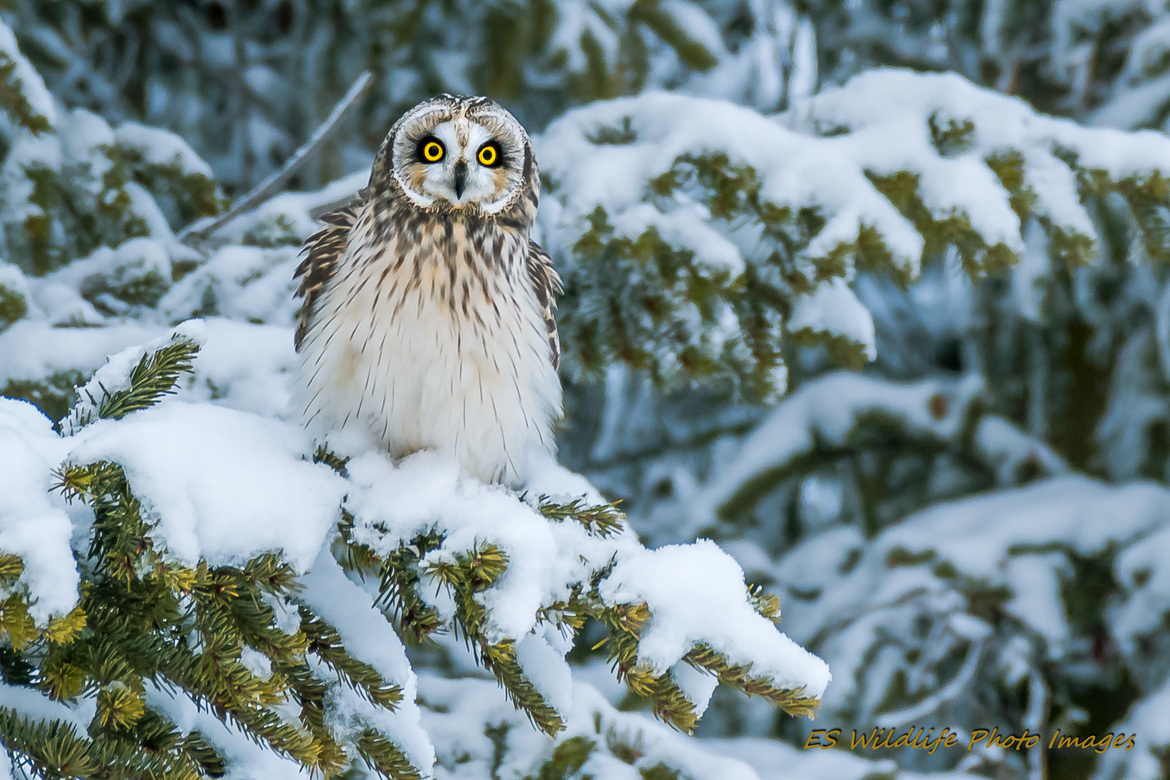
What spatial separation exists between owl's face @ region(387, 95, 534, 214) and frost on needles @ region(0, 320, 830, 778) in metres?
0.67

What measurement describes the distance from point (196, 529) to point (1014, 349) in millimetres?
4744

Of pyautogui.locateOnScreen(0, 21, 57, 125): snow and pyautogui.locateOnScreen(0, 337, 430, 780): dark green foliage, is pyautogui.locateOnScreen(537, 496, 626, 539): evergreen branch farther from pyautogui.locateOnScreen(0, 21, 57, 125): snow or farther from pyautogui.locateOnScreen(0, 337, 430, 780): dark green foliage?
pyautogui.locateOnScreen(0, 21, 57, 125): snow

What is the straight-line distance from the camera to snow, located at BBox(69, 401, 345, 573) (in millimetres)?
1278

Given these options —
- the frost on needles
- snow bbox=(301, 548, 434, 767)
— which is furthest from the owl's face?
snow bbox=(301, 548, 434, 767)

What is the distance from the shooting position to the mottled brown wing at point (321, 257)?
2.46 m

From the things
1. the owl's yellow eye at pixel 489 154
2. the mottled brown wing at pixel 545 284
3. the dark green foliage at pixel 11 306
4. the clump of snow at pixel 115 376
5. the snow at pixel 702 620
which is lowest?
the dark green foliage at pixel 11 306

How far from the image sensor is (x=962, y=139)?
9.16ft

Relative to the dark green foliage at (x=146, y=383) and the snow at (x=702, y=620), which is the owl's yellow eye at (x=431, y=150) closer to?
the dark green foliage at (x=146, y=383)

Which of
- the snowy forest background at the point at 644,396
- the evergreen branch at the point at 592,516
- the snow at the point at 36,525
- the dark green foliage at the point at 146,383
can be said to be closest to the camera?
the snow at the point at 36,525

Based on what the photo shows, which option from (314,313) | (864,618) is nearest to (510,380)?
(314,313)

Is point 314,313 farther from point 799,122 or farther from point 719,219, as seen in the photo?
point 799,122

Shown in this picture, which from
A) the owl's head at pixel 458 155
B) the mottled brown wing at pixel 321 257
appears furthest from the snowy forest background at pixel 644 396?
the owl's head at pixel 458 155

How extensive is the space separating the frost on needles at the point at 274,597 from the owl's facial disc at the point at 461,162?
67cm

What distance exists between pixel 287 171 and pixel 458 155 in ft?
2.43
